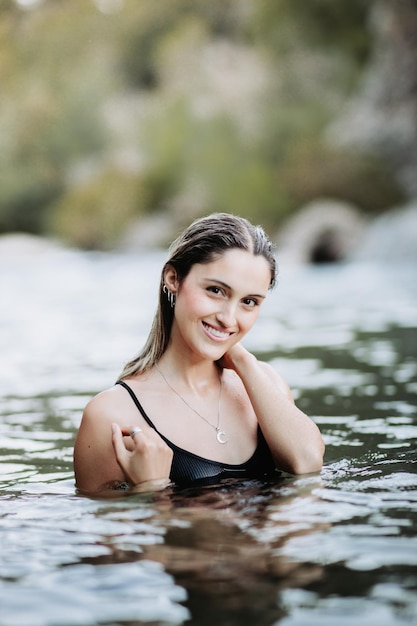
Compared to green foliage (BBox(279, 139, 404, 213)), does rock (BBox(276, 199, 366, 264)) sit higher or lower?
lower

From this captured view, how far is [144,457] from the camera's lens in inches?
128

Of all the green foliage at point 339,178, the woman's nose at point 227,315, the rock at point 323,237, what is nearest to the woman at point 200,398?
the woman's nose at point 227,315

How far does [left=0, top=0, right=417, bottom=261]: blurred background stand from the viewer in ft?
89.4

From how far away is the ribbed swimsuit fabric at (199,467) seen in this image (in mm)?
3471

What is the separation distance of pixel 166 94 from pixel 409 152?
1137 cm

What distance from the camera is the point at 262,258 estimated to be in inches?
137

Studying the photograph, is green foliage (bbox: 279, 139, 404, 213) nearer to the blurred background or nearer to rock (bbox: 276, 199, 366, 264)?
the blurred background

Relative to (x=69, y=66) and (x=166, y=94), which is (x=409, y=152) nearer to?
(x=166, y=94)

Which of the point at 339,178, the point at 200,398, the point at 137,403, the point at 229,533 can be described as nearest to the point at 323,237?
Answer: the point at 339,178

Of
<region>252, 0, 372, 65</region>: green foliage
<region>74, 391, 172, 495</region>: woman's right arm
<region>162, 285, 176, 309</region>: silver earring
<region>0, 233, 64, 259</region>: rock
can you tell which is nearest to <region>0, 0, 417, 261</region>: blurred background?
<region>252, 0, 372, 65</region>: green foliage

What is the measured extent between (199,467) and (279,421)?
320mm

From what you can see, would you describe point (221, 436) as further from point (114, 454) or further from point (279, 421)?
point (114, 454)

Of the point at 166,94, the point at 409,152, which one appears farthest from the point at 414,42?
the point at 166,94

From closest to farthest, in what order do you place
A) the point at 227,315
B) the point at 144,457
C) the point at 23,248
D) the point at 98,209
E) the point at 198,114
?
1. the point at 144,457
2. the point at 227,315
3. the point at 23,248
4. the point at 98,209
5. the point at 198,114
